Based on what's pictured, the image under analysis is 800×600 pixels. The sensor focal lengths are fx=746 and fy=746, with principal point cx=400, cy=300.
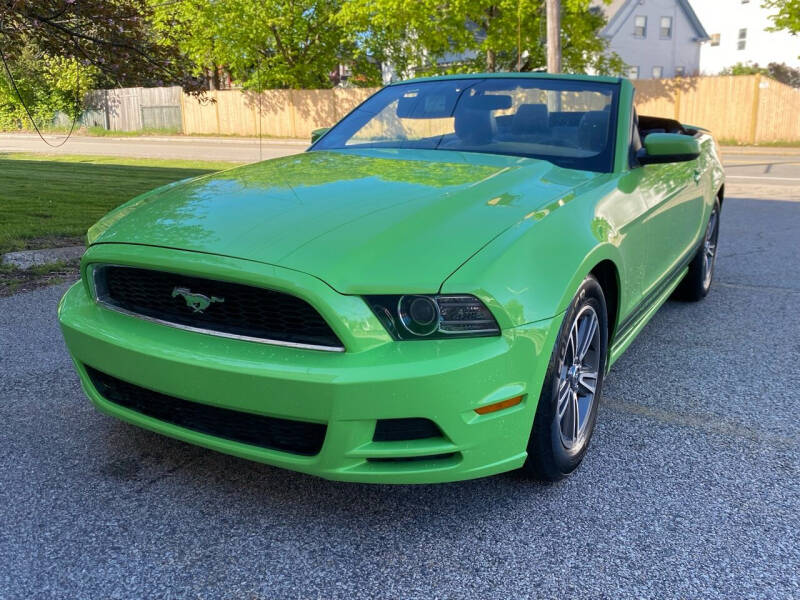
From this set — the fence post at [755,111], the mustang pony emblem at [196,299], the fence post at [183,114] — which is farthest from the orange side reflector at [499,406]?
the fence post at [183,114]

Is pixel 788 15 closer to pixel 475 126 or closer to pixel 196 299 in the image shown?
pixel 475 126

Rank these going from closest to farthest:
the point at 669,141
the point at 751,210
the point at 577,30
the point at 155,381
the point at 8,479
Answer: the point at 155,381
the point at 8,479
the point at 669,141
the point at 751,210
the point at 577,30

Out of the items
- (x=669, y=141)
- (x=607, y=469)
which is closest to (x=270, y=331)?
(x=607, y=469)

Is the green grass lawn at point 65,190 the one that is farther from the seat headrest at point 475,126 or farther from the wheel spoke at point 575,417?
the wheel spoke at point 575,417

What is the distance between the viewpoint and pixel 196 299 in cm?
241

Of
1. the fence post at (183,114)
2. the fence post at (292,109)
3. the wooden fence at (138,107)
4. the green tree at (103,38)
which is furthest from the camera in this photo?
the wooden fence at (138,107)

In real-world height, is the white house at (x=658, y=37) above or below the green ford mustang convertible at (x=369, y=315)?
above

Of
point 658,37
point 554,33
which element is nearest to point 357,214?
point 554,33

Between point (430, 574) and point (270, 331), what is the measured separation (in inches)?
34.9

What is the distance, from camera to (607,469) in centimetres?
292

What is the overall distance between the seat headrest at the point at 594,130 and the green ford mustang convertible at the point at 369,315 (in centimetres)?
34

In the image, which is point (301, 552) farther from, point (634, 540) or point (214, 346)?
point (634, 540)

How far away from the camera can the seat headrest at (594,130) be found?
3.56 meters

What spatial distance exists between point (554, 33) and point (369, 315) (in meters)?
15.4
